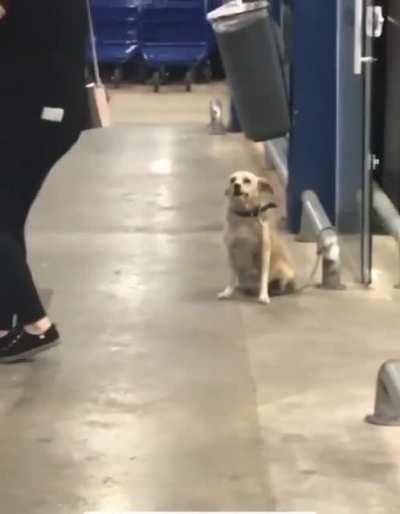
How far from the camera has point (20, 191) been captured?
3885mm

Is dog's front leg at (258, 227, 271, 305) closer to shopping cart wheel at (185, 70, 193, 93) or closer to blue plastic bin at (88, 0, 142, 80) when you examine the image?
shopping cart wheel at (185, 70, 193, 93)

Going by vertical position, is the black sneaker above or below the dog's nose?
below

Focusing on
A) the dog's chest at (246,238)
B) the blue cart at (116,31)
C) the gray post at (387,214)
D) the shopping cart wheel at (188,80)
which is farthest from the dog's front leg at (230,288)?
the blue cart at (116,31)

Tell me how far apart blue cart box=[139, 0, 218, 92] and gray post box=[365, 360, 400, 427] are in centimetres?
890

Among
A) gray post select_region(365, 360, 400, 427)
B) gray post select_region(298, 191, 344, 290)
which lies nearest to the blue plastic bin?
gray post select_region(298, 191, 344, 290)

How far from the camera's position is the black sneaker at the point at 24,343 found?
4.01 meters

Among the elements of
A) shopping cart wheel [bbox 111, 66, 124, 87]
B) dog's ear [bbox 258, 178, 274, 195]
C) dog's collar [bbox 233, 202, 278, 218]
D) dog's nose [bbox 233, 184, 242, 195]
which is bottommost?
shopping cart wheel [bbox 111, 66, 124, 87]

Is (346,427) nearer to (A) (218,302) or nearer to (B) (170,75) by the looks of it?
(A) (218,302)

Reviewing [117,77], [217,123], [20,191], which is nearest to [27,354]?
[20,191]

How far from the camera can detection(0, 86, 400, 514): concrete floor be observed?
10.2 feet

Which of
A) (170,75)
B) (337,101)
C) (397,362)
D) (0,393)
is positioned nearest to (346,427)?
(397,362)

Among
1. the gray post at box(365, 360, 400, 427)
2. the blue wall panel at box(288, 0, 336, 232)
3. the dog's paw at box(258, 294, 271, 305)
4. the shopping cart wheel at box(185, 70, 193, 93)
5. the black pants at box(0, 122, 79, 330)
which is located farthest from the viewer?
the shopping cart wheel at box(185, 70, 193, 93)

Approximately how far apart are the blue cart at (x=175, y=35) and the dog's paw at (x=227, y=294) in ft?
24.5

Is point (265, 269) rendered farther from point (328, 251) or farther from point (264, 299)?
point (328, 251)
